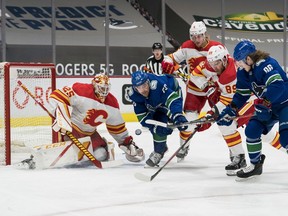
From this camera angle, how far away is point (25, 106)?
4637 mm

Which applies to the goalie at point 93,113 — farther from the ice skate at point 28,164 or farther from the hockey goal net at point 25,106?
the hockey goal net at point 25,106

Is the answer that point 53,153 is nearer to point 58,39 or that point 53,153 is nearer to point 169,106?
point 169,106

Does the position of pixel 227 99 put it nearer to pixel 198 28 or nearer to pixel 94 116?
pixel 198 28

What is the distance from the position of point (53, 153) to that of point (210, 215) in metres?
1.58

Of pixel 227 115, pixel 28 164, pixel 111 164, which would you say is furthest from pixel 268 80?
pixel 28 164

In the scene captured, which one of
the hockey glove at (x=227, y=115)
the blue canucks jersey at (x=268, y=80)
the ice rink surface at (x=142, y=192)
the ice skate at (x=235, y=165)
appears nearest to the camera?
the ice rink surface at (x=142, y=192)

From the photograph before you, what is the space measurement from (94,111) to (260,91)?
1217 mm

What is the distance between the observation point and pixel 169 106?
3.74 m

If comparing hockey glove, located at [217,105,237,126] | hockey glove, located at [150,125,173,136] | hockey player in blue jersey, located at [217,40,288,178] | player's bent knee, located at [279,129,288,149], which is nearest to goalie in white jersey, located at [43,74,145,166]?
hockey glove, located at [150,125,173,136]

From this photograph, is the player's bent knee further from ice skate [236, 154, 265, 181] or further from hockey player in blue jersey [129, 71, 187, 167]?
hockey player in blue jersey [129, 71, 187, 167]

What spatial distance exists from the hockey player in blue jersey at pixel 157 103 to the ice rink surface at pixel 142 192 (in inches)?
7.3

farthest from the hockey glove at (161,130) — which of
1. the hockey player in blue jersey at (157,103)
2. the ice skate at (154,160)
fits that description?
the ice skate at (154,160)

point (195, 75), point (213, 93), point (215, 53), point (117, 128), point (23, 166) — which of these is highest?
point (215, 53)

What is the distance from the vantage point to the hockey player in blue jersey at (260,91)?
304 centimetres
